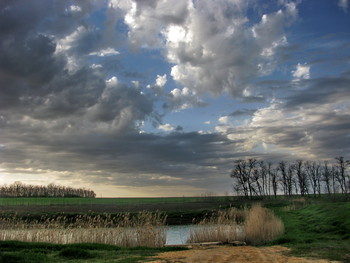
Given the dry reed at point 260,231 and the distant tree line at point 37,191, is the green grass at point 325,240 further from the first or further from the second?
the distant tree line at point 37,191

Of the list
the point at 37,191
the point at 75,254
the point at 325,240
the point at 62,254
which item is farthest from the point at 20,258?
the point at 37,191

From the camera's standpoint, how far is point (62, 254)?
13672 mm

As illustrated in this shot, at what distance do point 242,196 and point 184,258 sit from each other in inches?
2948

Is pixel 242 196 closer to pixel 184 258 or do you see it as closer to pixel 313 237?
pixel 313 237

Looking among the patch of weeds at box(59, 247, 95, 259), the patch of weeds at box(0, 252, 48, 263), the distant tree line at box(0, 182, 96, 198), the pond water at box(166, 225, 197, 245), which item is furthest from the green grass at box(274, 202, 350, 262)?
the distant tree line at box(0, 182, 96, 198)

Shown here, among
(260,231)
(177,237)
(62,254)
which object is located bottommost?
(177,237)

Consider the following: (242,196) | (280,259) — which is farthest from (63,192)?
(280,259)

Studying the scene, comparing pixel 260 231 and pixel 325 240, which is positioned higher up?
pixel 260 231

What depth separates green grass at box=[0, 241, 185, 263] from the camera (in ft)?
40.6

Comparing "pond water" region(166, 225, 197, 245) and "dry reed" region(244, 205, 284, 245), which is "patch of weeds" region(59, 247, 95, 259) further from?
"dry reed" region(244, 205, 284, 245)

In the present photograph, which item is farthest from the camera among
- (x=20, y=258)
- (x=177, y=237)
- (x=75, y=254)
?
(x=177, y=237)

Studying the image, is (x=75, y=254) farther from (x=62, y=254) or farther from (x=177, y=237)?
(x=177, y=237)

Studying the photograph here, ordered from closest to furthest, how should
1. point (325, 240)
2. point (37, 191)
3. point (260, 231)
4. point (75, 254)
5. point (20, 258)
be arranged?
point (20, 258), point (75, 254), point (325, 240), point (260, 231), point (37, 191)

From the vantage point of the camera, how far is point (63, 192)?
5802 inches
